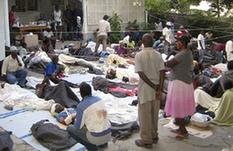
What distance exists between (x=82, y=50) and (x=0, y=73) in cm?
501

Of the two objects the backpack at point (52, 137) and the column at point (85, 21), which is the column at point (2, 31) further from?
the backpack at point (52, 137)

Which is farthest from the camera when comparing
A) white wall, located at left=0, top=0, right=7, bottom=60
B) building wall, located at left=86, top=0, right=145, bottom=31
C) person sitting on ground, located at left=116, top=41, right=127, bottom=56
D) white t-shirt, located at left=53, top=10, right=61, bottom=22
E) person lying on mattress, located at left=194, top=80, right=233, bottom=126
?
white t-shirt, located at left=53, top=10, right=61, bottom=22

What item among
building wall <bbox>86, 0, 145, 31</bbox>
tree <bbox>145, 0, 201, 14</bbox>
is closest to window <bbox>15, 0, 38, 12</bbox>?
building wall <bbox>86, 0, 145, 31</bbox>

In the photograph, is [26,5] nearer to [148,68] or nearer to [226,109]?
[226,109]

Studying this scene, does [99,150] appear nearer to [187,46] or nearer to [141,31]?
[187,46]

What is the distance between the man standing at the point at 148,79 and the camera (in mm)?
6145

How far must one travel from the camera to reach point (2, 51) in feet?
42.1

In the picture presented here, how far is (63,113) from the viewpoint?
7750mm

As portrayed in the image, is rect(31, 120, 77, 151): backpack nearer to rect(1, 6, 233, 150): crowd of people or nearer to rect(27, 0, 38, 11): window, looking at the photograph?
rect(1, 6, 233, 150): crowd of people

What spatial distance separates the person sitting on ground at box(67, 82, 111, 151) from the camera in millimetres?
5418

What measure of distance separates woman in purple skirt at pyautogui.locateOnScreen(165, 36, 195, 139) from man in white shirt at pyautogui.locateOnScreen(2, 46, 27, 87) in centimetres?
519

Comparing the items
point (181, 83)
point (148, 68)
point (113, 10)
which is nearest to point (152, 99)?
point (148, 68)

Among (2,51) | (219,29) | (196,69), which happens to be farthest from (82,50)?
(219,29)

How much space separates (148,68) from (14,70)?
571cm
